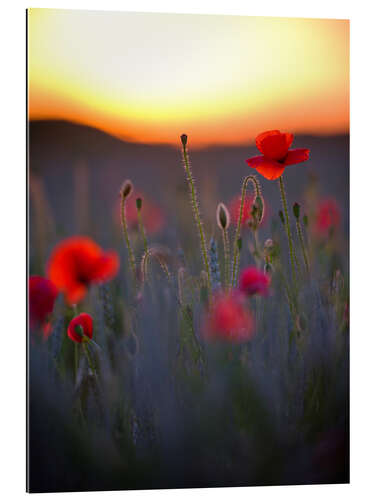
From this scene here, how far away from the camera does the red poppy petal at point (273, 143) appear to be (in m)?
3.71

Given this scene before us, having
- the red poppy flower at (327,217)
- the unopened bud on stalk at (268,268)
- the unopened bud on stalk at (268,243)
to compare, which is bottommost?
the unopened bud on stalk at (268,268)

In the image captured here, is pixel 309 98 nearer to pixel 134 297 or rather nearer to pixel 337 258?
pixel 337 258

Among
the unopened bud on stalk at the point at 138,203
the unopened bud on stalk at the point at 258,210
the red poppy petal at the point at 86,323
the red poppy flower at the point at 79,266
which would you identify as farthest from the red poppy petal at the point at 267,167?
the red poppy petal at the point at 86,323

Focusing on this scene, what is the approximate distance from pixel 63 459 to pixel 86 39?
5.95 ft

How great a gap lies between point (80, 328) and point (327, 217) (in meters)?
1.21

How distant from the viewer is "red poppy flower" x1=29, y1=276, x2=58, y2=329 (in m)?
3.58

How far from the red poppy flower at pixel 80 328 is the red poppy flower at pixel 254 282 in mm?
692

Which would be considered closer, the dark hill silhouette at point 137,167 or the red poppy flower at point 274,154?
the dark hill silhouette at point 137,167

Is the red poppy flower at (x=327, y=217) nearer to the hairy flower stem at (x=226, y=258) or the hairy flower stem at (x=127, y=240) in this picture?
the hairy flower stem at (x=226, y=258)

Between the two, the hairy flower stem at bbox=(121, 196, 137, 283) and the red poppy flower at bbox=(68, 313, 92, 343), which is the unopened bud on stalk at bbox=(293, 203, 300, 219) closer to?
the hairy flower stem at bbox=(121, 196, 137, 283)

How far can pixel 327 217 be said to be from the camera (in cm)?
378

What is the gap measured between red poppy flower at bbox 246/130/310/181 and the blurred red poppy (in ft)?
1.52

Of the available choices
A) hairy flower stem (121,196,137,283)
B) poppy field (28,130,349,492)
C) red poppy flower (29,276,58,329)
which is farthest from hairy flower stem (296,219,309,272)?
red poppy flower (29,276,58,329)
